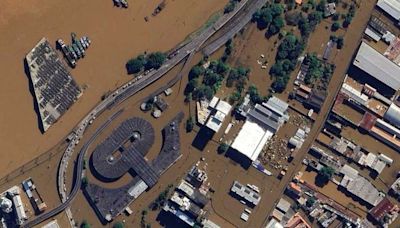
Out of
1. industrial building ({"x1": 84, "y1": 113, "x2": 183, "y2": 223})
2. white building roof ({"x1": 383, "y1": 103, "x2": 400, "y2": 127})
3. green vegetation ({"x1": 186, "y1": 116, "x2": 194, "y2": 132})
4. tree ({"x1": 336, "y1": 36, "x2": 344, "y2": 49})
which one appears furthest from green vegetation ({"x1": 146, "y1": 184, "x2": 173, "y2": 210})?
white building roof ({"x1": 383, "y1": 103, "x2": 400, "y2": 127})

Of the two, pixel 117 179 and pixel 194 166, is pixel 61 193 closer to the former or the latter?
pixel 117 179

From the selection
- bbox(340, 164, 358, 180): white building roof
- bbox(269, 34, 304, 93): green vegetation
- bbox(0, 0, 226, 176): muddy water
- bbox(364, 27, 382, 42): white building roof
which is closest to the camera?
bbox(0, 0, 226, 176): muddy water

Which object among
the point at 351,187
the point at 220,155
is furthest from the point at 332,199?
the point at 220,155

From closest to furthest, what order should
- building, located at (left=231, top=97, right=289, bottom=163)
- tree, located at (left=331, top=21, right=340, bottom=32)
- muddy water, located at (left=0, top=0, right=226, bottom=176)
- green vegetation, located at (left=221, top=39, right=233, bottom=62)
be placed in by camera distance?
building, located at (left=231, top=97, right=289, bottom=163)
muddy water, located at (left=0, top=0, right=226, bottom=176)
green vegetation, located at (left=221, top=39, right=233, bottom=62)
tree, located at (left=331, top=21, right=340, bottom=32)

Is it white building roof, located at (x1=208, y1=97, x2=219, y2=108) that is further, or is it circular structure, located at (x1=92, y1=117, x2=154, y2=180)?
white building roof, located at (x1=208, y1=97, x2=219, y2=108)

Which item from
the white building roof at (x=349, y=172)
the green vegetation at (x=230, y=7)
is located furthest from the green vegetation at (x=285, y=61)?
the white building roof at (x=349, y=172)

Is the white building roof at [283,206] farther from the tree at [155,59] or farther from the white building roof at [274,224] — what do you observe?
the tree at [155,59]

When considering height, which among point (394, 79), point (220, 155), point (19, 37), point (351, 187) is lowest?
point (351, 187)

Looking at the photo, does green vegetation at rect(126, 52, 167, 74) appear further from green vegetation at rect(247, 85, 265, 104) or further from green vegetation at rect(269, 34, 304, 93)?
green vegetation at rect(269, 34, 304, 93)
